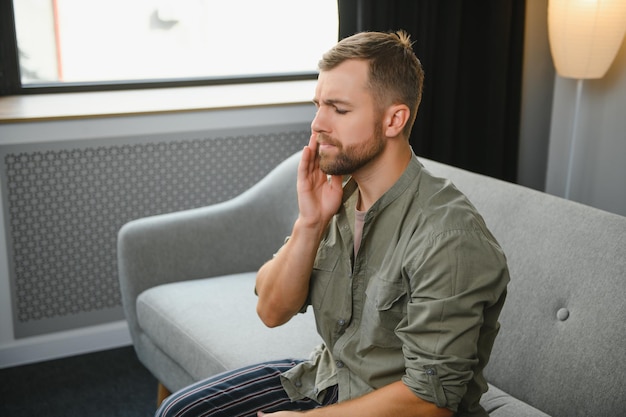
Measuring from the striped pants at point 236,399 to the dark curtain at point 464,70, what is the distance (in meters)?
1.87

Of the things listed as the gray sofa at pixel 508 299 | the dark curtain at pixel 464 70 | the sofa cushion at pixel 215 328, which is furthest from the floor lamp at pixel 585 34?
the sofa cushion at pixel 215 328

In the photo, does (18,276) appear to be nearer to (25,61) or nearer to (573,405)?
(25,61)

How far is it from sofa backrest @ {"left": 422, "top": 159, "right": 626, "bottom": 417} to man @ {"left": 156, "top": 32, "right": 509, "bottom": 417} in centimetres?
36

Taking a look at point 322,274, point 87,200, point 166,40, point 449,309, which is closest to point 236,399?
point 322,274

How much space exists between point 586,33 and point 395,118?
1.98 m

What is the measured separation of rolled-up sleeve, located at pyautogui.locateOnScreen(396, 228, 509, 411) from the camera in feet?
4.53

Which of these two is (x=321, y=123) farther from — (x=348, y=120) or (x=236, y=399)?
(x=236, y=399)

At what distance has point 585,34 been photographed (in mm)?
3213

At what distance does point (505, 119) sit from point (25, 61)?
2.15 metres

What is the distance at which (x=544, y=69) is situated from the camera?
380cm

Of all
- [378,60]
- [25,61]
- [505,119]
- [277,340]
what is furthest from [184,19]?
[378,60]

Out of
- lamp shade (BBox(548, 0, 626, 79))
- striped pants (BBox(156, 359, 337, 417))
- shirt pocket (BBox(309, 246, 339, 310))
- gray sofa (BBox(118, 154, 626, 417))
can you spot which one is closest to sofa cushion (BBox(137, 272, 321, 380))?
gray sofa (BBox(118, 154, 626, 417))

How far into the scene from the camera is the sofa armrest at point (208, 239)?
8.58 ft

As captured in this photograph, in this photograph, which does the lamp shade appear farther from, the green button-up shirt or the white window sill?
the green button-up shirt
